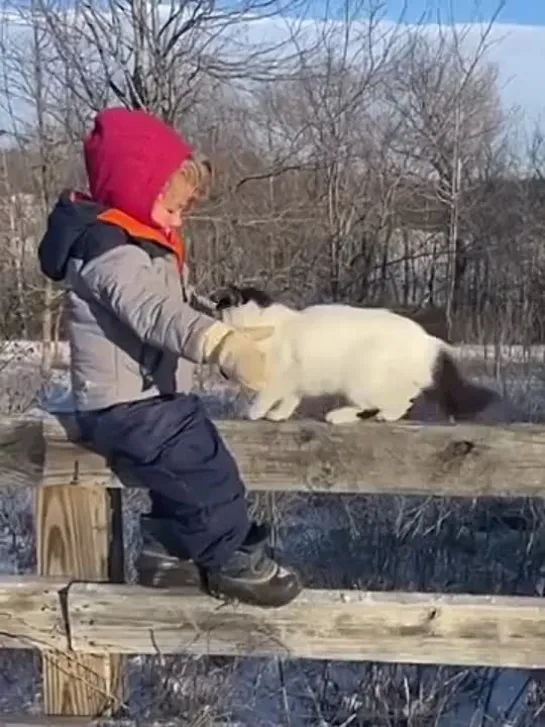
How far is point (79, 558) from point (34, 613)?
5.4 inches

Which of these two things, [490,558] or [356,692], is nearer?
[356,692]

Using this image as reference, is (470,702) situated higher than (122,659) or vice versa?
(122,659)

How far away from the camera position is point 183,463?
2.36 metres

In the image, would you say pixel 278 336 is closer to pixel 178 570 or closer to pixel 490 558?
pixel 178 570

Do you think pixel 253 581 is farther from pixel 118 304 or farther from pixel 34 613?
pixel 118 304

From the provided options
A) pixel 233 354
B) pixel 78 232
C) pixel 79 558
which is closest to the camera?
pixel 233 354

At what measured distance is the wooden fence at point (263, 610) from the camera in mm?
2350

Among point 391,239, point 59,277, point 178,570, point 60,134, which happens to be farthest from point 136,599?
point 391,239

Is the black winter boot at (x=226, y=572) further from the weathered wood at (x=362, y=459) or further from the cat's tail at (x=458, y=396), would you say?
the cat's tail at (x=458, y=396)

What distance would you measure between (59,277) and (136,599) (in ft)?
2.07

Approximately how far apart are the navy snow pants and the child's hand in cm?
23

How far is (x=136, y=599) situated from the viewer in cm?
241

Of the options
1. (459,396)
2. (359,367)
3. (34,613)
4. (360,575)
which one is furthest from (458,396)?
(360,575)

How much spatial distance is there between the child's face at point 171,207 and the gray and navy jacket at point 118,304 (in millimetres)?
30
